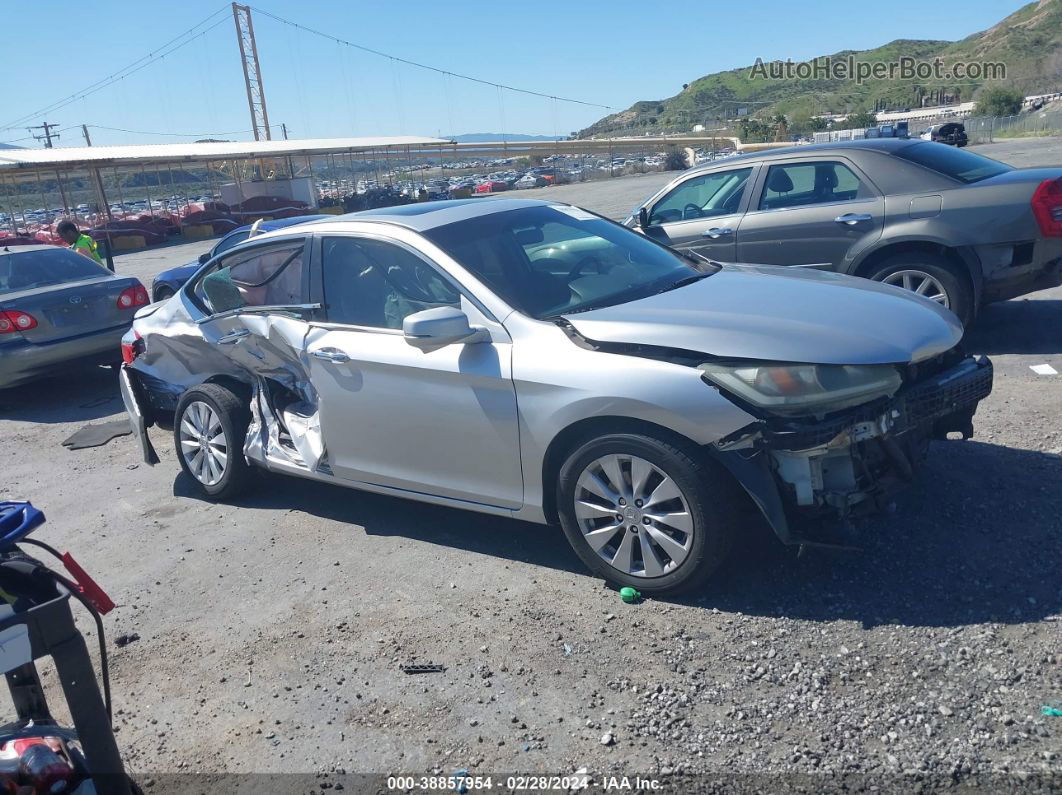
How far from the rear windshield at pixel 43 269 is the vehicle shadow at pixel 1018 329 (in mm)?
8723

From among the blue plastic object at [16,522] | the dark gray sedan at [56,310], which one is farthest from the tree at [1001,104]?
the blue plastic object at [16,522]

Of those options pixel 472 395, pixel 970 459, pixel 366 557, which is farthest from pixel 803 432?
pixel 366 557

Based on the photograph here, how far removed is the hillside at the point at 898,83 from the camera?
103938 mm

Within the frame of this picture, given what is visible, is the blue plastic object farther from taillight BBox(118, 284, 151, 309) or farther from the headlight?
taillight BBox(118, 284, 151, 309)

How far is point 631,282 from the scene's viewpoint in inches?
189

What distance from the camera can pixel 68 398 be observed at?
944 centimetres

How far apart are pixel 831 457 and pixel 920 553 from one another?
757mm

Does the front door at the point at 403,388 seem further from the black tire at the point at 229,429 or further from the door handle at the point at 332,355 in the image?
the black tire at the point at 229,429

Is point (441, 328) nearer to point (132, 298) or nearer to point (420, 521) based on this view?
point (420, 521)

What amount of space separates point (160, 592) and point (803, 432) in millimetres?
3333

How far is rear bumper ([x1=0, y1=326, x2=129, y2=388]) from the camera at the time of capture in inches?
337

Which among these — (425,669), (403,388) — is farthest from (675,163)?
(425,669)

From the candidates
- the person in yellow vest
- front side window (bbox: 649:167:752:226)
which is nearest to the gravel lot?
front side window (bbox: 649:167:752:226)

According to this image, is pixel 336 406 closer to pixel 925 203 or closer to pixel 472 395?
pixel 472 395
